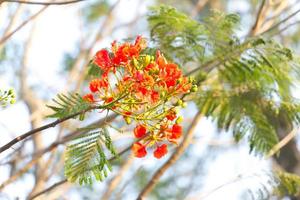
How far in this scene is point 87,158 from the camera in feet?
4.56

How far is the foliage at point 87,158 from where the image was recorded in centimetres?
137

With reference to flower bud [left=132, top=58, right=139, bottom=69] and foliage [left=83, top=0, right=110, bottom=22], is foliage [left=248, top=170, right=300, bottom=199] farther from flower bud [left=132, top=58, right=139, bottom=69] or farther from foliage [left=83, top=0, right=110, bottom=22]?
foliage [left=83, top=0, right=110, bottom=22]

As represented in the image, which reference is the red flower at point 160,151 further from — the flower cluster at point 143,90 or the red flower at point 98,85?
the red flower at point 98,85

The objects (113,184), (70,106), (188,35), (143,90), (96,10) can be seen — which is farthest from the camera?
(96,10)

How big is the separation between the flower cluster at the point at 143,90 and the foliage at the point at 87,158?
0.11 m

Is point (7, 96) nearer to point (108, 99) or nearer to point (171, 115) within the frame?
point (108, 99)

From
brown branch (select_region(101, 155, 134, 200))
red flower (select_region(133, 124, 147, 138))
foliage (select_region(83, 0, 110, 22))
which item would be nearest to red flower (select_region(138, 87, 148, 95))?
red flower (select_region(133, 124, 147, 138))

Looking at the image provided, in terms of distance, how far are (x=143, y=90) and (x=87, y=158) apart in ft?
0.90

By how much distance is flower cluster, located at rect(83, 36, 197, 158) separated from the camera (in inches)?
48.3

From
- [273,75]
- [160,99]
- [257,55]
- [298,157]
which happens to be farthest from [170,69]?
[298,157]

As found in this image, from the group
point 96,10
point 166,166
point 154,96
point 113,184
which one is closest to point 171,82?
point 154,96

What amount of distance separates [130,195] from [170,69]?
173 inches

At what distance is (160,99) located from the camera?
4.13 feet

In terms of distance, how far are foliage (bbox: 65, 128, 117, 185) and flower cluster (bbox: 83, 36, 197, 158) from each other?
0.11 m
